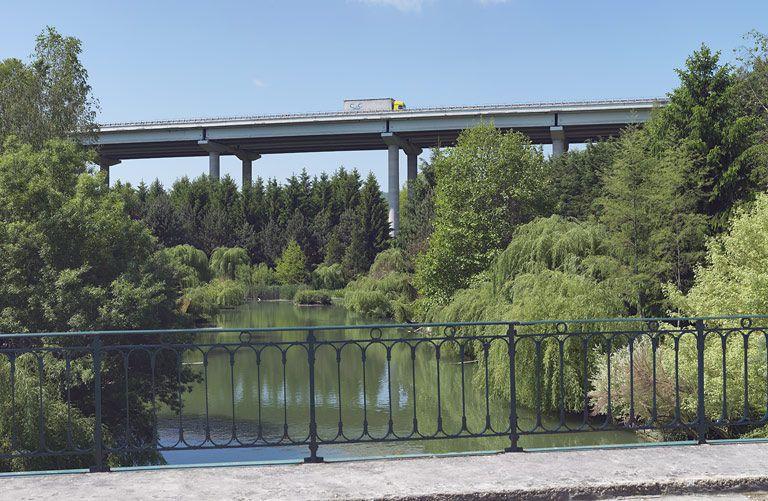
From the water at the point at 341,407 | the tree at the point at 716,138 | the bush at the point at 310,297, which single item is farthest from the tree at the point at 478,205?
the bush at the point at 310,297

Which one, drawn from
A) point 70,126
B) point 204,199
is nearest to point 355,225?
point 204,199

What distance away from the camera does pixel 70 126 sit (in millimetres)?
25109

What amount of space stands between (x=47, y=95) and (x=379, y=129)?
3456 cm

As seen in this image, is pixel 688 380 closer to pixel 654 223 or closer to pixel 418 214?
pixel 654 223

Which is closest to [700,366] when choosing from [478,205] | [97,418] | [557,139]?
[97,418]

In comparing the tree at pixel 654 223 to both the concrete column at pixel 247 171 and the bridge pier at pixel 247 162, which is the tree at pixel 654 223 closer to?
the bridge pier at pixel 247 162

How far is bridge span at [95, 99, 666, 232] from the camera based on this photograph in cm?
5375

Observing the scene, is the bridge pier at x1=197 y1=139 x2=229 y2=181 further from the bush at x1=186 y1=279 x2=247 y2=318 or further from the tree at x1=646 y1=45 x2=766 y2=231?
the tree at x1=646 y1=45 x2=766 y2=231

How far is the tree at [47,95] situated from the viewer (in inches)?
946

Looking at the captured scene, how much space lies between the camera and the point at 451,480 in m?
5.59

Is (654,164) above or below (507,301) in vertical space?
above

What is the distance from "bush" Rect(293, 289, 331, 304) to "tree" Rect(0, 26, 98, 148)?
25229 mm

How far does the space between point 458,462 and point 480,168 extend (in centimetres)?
2359

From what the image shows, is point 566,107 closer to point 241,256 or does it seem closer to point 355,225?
point 355,225
